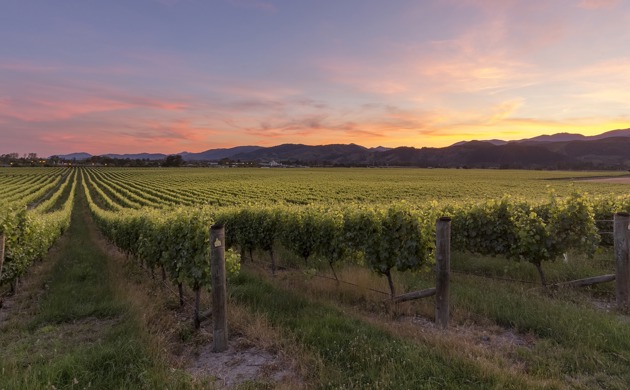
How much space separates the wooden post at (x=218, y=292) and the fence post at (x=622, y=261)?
7.73 m

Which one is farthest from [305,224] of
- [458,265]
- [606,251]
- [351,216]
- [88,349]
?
[606,251]

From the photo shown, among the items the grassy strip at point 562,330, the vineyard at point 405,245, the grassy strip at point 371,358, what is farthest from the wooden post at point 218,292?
the grassy strip at point 562,330

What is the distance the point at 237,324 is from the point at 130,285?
523 cm

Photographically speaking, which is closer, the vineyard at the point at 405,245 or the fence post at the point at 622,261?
the vineyard at the point at 405,245

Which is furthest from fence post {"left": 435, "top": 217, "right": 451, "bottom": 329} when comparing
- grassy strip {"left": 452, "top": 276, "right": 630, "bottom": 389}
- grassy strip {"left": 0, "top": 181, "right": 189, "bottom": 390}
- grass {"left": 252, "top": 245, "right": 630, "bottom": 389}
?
grassy strip {"left": 0, "top": 181, "right": 189, "bottom": 390}

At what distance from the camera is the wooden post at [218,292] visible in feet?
18.9

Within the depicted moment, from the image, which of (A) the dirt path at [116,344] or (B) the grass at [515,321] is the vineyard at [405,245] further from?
(A) the dirt path at [116,344]

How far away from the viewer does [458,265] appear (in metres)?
11.3

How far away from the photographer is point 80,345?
5852mm

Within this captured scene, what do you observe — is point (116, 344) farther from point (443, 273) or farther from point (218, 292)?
point (443, 273)

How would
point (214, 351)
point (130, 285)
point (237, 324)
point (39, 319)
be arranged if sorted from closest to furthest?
point (214, 351) → point (237, 324) → point (39, 319) → point (130, 285)

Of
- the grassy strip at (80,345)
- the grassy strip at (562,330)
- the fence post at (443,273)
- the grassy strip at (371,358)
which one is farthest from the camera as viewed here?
the fence post at (443,273)

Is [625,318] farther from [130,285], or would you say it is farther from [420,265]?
[130,285]

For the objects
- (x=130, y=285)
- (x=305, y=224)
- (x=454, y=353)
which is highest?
(x=305, y=224)
